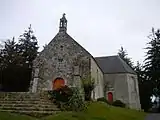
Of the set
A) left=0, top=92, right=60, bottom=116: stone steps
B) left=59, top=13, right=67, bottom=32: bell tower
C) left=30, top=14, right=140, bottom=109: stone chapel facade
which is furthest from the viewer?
left=59, top=13, right=67, bottom=32: bell tower

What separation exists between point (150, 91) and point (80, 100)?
912 inches

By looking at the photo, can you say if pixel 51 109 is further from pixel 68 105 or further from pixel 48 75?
pixel 48 75

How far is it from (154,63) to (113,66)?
7137mm

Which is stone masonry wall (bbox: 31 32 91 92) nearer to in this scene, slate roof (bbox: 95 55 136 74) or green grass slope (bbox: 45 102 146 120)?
green grass slope (bbox: 45 102 146 120)

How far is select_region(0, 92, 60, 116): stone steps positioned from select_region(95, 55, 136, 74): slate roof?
58.3 feet

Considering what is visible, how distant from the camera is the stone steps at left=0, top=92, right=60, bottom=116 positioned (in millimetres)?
11965

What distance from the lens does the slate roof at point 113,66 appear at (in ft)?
103

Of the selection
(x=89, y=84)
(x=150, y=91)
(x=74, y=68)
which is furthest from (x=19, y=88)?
(x=150, y=91)

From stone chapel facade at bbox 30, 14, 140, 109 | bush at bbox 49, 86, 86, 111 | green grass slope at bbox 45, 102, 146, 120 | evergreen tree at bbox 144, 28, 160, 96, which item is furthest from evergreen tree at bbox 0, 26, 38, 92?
evergreen tree at bbox 144, 28, 160, 96

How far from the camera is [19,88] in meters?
24.0

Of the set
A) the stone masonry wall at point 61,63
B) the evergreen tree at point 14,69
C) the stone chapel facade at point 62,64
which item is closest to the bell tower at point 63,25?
the stone chapel facade at point 62,64

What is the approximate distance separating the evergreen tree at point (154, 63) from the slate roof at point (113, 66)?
3571 millimetres

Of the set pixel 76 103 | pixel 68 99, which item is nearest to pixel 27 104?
pixel 68 99

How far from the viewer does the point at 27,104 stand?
1314cm
